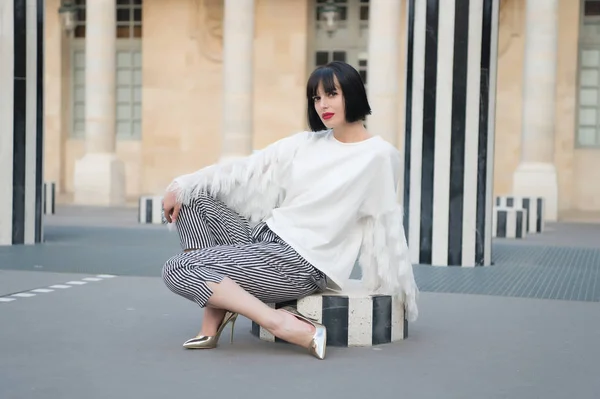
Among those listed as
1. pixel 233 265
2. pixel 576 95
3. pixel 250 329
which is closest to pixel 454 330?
pixel 250 329

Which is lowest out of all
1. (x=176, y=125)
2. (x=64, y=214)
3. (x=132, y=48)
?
(x=64, y=214)

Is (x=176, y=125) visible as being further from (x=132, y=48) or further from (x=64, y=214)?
(x=64, y=214)

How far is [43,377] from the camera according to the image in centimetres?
430

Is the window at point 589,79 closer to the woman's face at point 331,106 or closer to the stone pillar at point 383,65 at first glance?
the stone pillar at point 383,65

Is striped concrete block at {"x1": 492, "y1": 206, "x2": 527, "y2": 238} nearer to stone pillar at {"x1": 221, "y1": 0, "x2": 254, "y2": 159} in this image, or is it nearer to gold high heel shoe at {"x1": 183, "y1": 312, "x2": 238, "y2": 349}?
stone pillar at {"x1": 221, "y1": 0, "x2": 254, "y2": 159}

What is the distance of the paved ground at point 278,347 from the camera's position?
418 centimetres

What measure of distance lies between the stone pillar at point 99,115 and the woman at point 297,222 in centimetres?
1538

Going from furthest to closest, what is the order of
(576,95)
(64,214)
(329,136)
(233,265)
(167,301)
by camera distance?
1. (576,95)
2. (64,214)
3. (167,301)
4. (329,136)
5. (233,265)

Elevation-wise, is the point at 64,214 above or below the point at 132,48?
below

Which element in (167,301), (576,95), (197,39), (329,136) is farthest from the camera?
(197,39)

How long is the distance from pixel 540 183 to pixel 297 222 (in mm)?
13782

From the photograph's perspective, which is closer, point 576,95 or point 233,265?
point 233,265

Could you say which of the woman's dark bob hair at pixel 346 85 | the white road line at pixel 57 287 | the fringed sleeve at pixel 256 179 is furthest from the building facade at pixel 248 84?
the woman's dark bob hair at pixel 346 85

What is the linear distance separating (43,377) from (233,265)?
105cm
